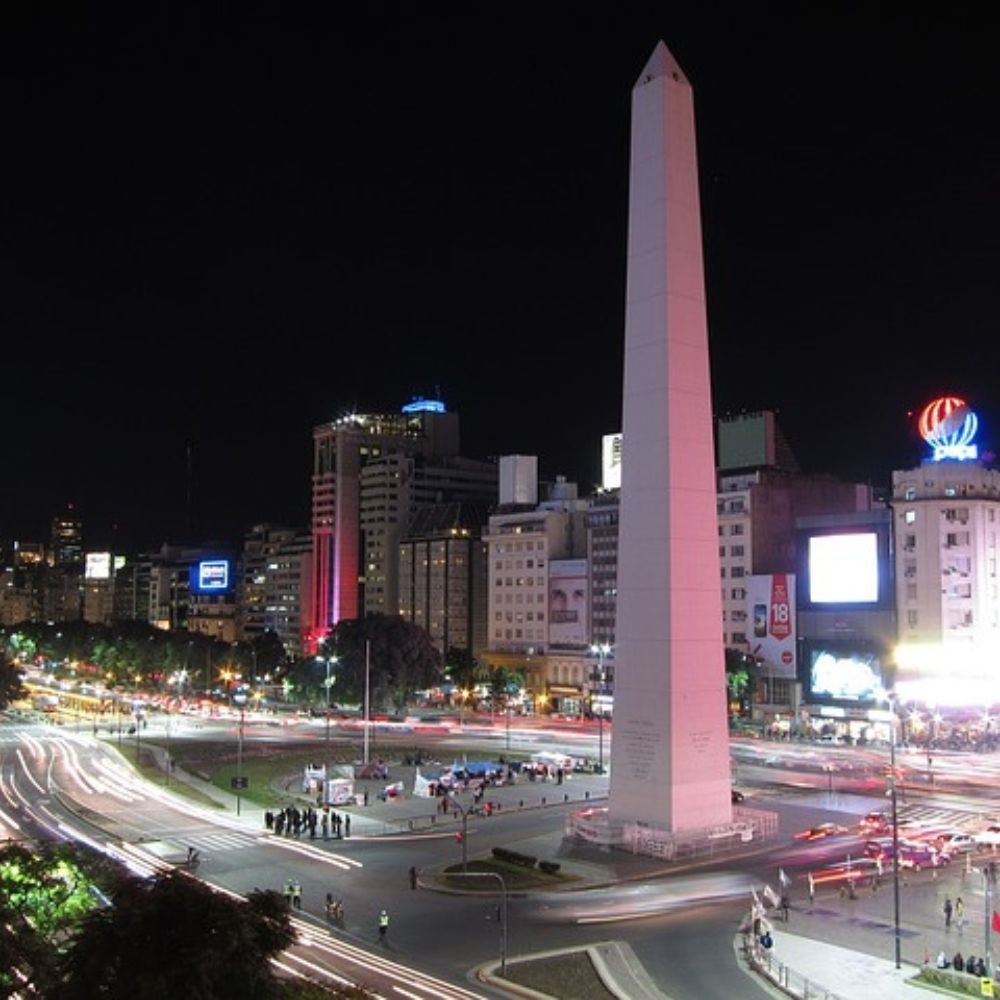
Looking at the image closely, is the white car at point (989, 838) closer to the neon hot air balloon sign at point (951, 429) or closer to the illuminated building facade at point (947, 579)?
the illuminated building facade at point (947, 579)

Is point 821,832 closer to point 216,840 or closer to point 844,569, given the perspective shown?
point 216,840

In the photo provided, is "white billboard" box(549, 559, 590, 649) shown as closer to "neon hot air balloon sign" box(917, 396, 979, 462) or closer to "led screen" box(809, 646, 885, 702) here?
"led screen" box(809, 646, 885, 702)

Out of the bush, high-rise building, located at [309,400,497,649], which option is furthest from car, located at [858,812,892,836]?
high-rise building, located at [309,400,497,649]

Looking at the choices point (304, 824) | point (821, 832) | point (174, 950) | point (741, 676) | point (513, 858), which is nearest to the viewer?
point (174, 950)

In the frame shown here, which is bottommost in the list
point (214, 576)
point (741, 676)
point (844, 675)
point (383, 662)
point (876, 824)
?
point (876, 824)

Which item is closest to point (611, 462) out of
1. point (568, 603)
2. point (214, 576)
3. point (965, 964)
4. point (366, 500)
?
point (568, 603)

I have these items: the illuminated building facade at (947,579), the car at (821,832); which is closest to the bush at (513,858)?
the car at (821,832)

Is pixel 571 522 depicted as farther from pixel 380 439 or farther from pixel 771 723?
pixel 380 439
